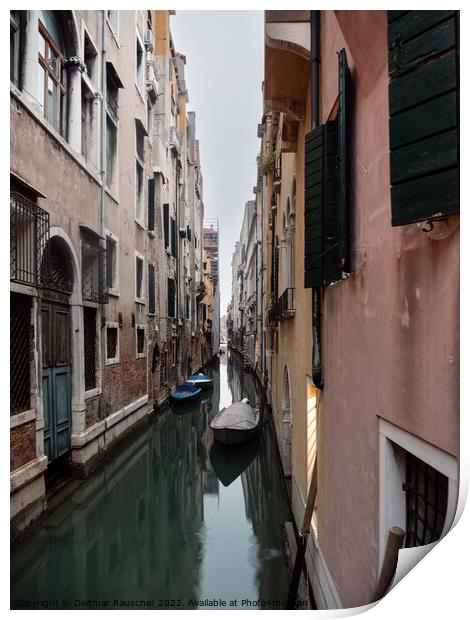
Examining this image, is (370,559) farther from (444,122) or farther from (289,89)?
(289,89)

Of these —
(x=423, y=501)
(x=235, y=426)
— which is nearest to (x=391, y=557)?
(x=423, y=501)

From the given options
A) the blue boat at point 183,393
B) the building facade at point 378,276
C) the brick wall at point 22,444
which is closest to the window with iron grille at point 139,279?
the blue boat at point 183,393

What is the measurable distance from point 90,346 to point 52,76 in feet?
11.0

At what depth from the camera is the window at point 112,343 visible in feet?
22.2

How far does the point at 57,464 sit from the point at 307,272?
10.8ft

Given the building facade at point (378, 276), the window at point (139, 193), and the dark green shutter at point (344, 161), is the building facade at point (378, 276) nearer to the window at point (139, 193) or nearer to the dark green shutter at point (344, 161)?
the dark green shutter at point (344, 161)

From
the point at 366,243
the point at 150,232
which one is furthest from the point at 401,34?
the point at 150,232

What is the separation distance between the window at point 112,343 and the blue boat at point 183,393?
19.1 ft

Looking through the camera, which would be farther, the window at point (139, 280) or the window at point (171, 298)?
the window at point (171, 298)

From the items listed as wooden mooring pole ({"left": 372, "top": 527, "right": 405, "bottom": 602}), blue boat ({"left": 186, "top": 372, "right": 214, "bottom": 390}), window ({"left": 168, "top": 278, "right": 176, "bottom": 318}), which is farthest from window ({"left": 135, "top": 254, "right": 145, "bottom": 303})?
wooden mooring pole ({"left": 372, "top": 527, "right": 405, "bottom": 602})

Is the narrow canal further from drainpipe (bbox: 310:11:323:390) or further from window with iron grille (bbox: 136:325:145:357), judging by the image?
window with iron grille (bbox: 136:325:145:357)

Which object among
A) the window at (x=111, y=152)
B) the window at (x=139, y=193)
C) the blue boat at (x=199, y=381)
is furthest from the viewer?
the blue boat at (x=199, y=381)

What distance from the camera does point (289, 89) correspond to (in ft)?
12.5

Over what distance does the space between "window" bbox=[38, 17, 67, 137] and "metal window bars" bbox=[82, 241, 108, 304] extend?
1.33 meters
